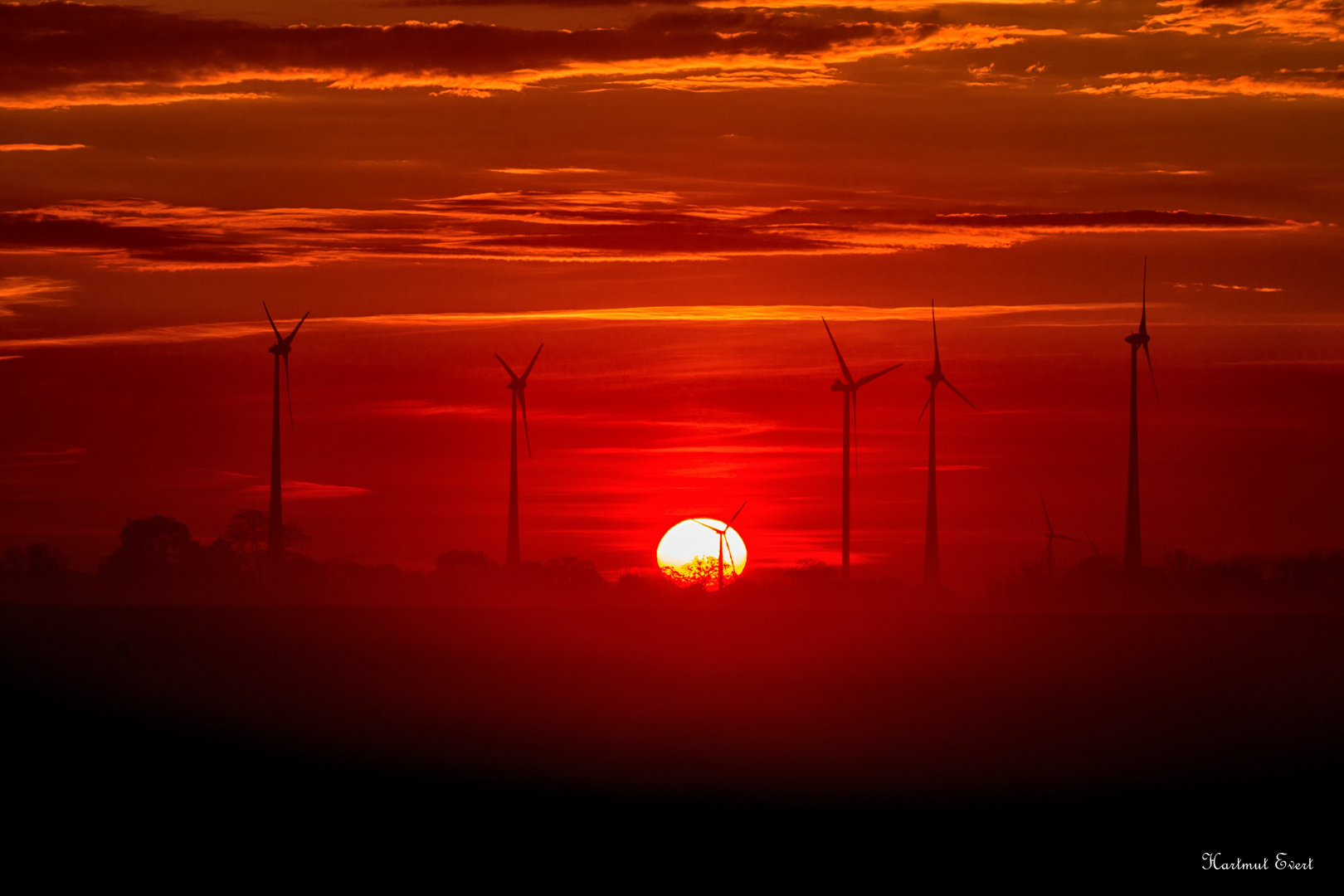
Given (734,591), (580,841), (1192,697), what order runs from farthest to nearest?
(734,591) → (1192,697) → (580,841)

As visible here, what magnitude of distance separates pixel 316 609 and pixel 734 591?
57.5 metres

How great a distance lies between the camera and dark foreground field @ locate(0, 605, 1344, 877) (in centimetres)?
6562

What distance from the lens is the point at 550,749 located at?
A: 8369cm

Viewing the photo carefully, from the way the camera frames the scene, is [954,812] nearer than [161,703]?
Yes

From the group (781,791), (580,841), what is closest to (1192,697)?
(781,791)

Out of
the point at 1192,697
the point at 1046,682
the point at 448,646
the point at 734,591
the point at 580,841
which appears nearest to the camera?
the point at 580,841

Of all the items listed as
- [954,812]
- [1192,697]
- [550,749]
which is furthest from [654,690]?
[954,812]

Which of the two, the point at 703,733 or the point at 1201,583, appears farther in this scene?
the point at 1201,583

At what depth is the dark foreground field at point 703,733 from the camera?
65625 millimetres

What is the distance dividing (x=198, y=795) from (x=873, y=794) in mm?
26604

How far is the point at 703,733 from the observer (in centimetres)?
8912

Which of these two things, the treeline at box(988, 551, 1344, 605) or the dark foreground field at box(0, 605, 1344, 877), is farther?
the treeline at box(988, 551, 1344, 605)

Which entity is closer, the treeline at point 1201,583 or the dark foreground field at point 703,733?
the dark foreground field at point 703,733

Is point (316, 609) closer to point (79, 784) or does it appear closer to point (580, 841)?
point (79, 784)
